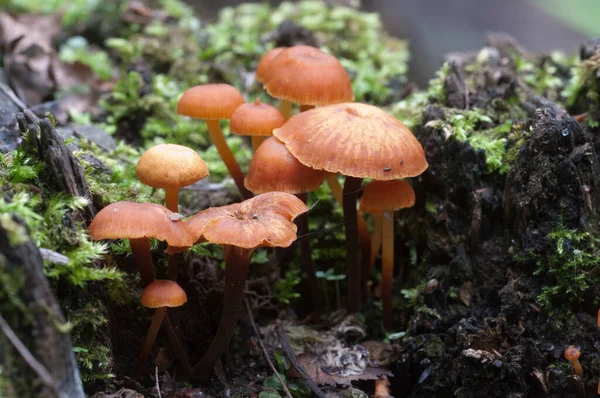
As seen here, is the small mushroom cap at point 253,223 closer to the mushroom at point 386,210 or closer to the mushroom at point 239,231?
the mushroom at point 239,231

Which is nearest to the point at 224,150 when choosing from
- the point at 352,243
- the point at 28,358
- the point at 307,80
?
the point at 307,80

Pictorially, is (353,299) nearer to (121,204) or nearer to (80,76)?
(121,204)

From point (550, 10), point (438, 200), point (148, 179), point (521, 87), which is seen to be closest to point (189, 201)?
point (148, 179)

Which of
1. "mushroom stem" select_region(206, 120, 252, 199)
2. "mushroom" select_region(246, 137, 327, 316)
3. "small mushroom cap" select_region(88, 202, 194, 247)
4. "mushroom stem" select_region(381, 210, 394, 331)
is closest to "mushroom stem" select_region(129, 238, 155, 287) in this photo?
"small mushroom cap" select_region(88, 202, 194, 247)

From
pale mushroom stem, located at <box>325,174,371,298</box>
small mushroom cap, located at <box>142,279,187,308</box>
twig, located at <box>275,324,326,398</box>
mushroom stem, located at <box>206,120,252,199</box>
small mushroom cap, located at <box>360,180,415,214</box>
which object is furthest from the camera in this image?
mushroom stem, located at <box>206,120,252,199</box>

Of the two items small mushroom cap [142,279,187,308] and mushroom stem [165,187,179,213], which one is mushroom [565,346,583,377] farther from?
mushroom stem [165,187,179,213]

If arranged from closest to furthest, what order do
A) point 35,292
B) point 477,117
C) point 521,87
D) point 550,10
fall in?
point 35,292, point 477,117, point 521,87, point 550,10

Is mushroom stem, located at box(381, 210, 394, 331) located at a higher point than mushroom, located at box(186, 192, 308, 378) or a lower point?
lower
